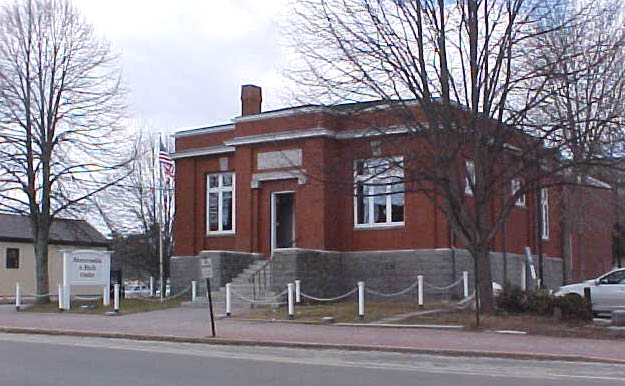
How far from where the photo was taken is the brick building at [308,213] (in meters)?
28.1

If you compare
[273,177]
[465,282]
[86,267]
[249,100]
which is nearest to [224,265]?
[273,177]

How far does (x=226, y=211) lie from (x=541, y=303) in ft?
48.6

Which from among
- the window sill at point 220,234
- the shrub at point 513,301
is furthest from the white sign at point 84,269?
the shrub at point 513,301

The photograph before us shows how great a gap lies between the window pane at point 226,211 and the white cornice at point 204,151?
1719 millimetres

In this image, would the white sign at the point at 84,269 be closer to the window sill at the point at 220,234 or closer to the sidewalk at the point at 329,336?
the sidewalk at the point at 329,336

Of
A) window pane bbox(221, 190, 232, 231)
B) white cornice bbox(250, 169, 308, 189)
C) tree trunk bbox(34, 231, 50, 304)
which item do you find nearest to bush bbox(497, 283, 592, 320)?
white cornice bbox(250, 169, 308, 189)

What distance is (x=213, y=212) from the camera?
3375 cm

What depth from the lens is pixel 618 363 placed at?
1489 cm

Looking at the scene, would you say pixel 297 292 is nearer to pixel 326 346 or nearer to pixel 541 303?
pixel 541 303

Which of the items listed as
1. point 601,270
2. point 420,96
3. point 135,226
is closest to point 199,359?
point 420,96

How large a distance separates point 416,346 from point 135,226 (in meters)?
37.8

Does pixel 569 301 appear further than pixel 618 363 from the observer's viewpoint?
Yes

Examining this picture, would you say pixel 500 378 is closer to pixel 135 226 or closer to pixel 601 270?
pixel 601 270

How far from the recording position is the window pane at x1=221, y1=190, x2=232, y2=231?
109 ft
